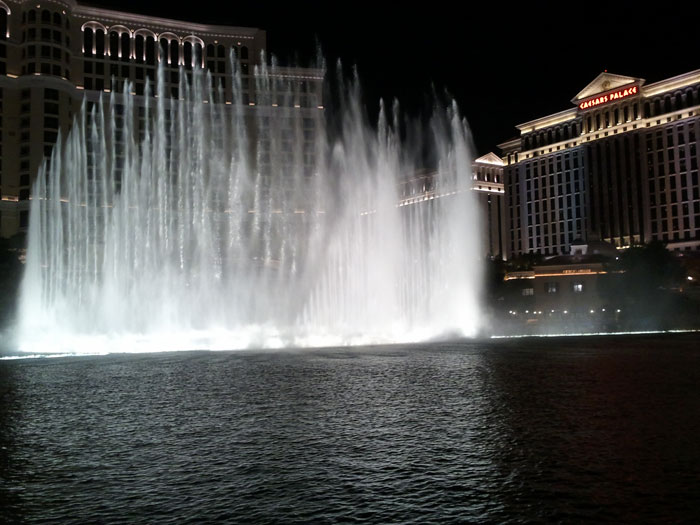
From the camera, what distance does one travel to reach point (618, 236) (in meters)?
102

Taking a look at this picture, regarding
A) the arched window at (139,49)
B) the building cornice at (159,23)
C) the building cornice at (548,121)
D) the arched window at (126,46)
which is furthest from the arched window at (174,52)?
the building cornice at (548,121)

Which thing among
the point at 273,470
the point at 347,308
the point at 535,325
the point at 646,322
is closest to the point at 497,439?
the point at 273,470

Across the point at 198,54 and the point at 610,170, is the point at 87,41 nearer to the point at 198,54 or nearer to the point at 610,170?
the point at 198,54

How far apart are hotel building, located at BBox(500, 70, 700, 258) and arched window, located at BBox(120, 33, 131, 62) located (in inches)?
2638

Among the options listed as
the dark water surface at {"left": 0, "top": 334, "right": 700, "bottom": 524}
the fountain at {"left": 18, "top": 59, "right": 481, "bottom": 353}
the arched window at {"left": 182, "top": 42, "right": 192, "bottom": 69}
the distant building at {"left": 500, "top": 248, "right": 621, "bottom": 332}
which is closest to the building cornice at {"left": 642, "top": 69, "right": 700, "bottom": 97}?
the distant building at {"left": 500, "top": 248, "right": 621, "bottom": 332}

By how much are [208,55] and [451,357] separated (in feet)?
277

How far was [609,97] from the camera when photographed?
10256 centimetres

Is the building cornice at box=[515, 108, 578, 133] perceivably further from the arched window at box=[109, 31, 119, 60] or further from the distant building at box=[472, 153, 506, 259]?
the arched window at box=[109, 31, 119, 60]

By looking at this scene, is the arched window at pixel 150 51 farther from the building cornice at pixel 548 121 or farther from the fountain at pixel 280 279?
the building cornice at pixel 548 121

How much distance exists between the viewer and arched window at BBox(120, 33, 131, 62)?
308 feet

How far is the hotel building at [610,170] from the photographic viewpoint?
94062 millimetres

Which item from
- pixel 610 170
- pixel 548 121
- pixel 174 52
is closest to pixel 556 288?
pixel 610 170

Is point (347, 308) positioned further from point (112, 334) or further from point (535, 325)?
point (535, 325)

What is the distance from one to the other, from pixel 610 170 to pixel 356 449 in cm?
10417
